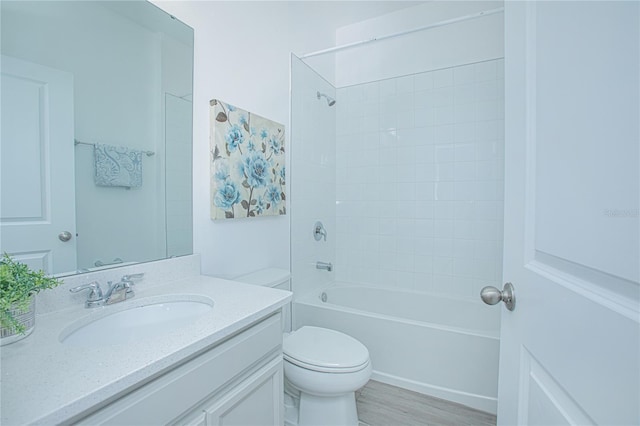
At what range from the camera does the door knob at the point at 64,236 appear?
3.36ft

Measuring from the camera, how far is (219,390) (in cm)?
88

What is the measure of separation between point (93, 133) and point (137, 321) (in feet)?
2.33

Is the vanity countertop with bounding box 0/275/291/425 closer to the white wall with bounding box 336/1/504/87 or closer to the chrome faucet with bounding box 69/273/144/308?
the chrome faucet with bounding box 69/273/144/308

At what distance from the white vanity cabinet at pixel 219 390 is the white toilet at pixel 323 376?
265 mm

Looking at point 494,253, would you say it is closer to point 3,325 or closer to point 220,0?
point 220,0

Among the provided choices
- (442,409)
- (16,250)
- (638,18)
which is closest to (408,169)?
(442,409)

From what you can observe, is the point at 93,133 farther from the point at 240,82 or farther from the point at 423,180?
the point at 423,180

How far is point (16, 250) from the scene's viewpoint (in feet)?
3.02

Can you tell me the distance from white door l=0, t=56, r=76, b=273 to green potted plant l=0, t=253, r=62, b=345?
21 cm

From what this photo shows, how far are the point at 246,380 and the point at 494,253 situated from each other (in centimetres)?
206

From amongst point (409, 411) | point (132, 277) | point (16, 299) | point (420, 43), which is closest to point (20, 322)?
point (16, 299)

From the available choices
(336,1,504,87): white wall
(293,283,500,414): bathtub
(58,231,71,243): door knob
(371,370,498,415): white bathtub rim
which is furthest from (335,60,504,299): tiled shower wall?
(58,231,71,243): door knob

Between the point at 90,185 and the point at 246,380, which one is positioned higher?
the point at 90,185

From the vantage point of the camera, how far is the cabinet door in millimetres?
875
